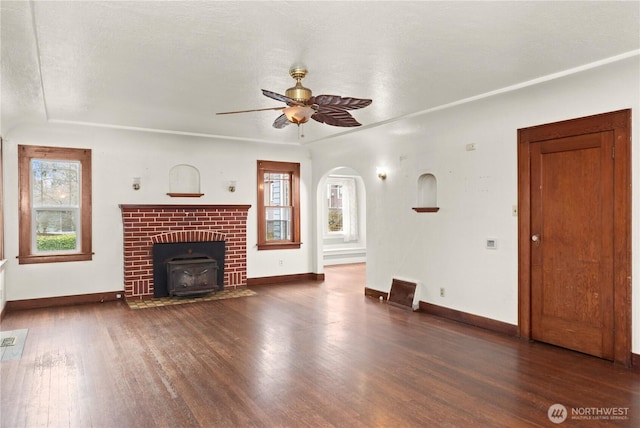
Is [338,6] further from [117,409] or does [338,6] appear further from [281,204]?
[281,204]

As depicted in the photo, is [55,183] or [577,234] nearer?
[577,234]

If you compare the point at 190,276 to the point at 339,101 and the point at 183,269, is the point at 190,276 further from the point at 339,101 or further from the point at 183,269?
the point at 339,101

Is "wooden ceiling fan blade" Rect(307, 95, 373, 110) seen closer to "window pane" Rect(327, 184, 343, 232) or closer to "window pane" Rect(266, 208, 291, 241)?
"window pane" Rect(266, 208, 291, 241)

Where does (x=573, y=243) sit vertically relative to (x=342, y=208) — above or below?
below

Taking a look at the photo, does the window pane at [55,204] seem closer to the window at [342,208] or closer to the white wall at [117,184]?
the white wall at [117,184]

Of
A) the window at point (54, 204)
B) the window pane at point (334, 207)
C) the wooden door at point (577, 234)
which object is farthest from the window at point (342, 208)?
the wooden door at point (577, 234)

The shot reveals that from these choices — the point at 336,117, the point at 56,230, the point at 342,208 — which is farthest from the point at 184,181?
the point at 342,208

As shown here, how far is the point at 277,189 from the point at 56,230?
3.53m

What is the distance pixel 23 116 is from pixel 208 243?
302 cm

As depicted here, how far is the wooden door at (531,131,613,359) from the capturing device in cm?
362

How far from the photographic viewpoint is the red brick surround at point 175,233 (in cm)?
625

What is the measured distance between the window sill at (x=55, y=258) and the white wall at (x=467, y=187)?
4113 mm

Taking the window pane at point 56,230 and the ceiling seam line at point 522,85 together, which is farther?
the window pane at point 56,230

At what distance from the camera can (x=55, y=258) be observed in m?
5.81
